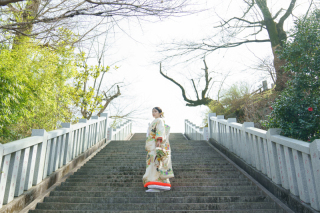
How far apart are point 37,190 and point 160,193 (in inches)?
71.3

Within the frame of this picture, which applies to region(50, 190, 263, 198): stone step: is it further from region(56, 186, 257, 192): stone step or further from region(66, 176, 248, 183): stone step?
region(66, 176, 248, 183): stone step

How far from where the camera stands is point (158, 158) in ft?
12.0

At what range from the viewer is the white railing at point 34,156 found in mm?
2703

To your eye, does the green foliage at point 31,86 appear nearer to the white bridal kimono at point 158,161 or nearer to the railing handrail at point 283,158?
the white bridal kimono at point 158,161

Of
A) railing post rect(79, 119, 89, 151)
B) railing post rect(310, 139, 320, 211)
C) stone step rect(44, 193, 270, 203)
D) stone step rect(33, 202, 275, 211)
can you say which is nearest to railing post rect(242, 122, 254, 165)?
stone step rect(44, 193, 270, 203)

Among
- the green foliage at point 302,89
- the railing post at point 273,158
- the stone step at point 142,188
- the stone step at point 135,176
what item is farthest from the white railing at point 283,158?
the stone step at point 142,188

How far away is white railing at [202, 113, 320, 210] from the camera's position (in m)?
2.50

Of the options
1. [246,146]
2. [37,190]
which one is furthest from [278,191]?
[37,190]

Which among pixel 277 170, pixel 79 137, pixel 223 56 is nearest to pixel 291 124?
pixel 277 170

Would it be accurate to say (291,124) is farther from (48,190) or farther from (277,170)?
(48,190)

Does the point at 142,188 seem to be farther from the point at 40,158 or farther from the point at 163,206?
the point at 40,158

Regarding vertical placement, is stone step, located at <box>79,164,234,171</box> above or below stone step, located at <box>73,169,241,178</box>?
above

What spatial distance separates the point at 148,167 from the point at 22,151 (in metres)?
1.84

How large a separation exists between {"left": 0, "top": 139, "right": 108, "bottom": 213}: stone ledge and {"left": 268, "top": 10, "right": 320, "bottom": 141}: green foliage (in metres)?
3.77
